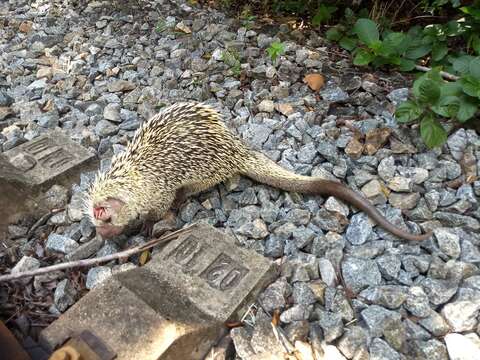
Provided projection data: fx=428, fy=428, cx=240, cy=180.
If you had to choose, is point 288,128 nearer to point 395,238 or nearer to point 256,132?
point 256,132

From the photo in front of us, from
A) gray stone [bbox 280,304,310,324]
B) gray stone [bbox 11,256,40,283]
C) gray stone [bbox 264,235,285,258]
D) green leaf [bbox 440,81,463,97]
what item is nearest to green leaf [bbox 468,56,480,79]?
green leaf [bbox 440,81,463,97]

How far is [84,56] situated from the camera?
4.86 meters

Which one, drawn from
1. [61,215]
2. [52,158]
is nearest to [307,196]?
[61,215]

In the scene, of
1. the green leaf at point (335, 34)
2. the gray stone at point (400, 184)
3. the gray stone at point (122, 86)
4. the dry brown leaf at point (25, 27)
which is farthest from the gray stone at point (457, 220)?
the dry brown leaf at point (25, 27)

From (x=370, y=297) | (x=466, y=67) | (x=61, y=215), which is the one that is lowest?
(x=61, y=215)

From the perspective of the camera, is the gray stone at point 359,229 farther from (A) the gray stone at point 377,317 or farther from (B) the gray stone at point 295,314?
(B) the gray stone at point 295,314

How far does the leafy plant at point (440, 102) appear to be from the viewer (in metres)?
3.02

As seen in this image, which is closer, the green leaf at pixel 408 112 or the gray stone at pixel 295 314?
the gray stone at pixel 295 314

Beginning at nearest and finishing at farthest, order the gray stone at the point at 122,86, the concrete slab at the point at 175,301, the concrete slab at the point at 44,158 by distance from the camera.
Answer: the concrete slab at the point at 175,301, the concrete slab at the point at 44,158, the gray stone at the point at 122,86

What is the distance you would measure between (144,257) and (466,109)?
2.47m

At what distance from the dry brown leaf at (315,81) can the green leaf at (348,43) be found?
1.27 feet

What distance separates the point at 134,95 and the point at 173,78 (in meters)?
0.44

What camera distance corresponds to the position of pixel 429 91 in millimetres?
3057

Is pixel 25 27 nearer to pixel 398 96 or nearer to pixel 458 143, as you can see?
pixel 398 96
